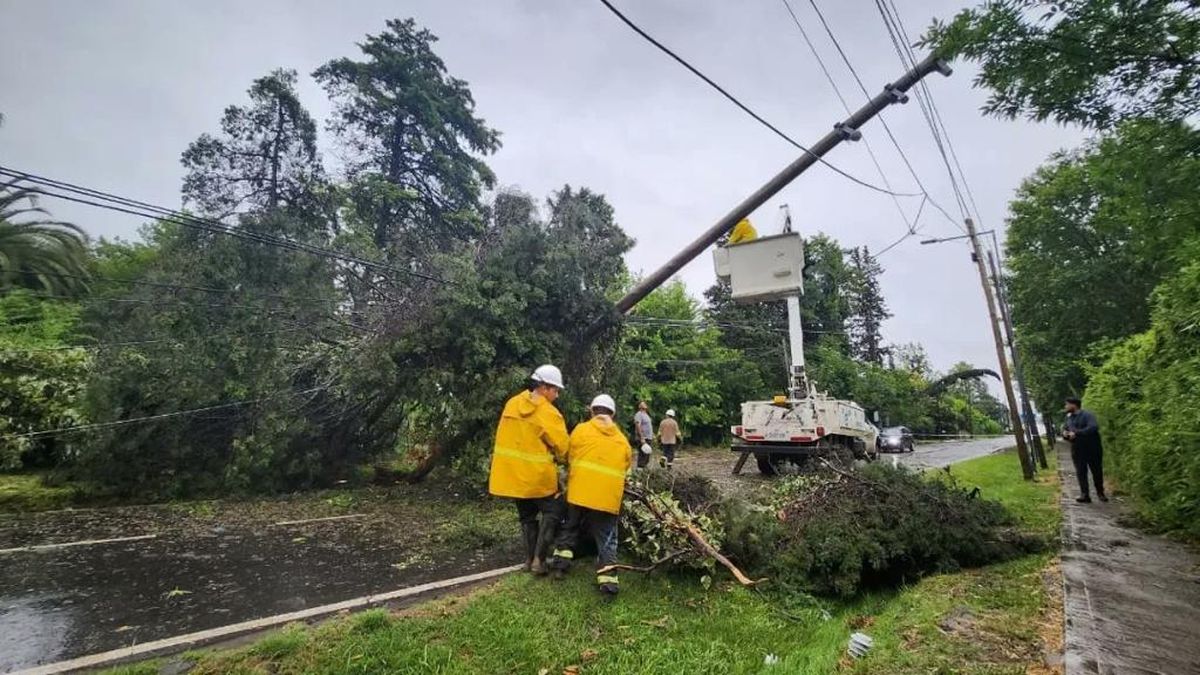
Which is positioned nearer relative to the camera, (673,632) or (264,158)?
(673,632)

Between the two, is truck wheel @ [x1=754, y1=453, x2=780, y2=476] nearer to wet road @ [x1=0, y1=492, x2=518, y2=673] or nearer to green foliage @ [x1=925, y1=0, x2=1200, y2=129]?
wet road @ [x1=0, y1=492, x2=518, y2=673]

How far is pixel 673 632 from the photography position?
4.17m

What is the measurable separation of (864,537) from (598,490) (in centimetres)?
249

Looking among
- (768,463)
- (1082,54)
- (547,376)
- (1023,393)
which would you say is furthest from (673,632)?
(1023,393)

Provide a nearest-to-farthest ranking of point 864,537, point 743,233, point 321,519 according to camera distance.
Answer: point 864,537, point 321,519, point 743,233

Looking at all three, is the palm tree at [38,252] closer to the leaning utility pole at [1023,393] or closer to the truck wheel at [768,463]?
the truck wheel at [768,463]

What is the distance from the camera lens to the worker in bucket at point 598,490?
4.82 metres

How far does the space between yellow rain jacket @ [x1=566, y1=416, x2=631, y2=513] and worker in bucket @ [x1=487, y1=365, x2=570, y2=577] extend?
0.66ft

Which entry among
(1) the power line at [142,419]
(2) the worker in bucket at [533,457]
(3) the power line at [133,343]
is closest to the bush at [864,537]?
(2) the worker in bucket at [533,457]

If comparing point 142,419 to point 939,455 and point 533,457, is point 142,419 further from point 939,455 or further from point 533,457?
point 939,455

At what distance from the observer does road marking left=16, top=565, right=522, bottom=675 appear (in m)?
3.59

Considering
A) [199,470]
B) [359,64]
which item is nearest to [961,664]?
[199,470]

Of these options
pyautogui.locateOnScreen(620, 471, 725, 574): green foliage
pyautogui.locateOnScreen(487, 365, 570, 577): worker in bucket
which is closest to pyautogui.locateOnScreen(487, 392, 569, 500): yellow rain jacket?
pyautogui.locateOnScreen(487, 365, 570, 577): worker in bucket

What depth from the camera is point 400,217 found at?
25047mm
